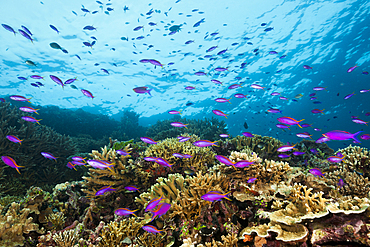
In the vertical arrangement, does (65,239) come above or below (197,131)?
below

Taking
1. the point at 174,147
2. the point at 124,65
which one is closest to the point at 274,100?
the point at 124,65

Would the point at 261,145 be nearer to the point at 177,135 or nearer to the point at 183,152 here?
the point at 183,152

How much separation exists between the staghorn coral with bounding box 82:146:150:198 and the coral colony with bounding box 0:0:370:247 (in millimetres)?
39

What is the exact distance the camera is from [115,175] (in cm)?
429

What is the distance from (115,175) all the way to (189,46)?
18.9 metres

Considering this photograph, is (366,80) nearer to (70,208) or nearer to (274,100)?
(274,100)

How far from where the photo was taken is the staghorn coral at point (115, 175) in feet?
13.9

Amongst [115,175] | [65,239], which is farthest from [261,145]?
[65,239]

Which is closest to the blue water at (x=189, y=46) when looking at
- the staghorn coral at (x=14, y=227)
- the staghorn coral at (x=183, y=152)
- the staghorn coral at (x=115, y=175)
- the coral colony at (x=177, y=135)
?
the coral colony at (x=177, y=135)

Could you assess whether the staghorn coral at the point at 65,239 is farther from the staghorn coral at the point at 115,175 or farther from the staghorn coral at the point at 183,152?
the staghorn coral at the point at 183,152

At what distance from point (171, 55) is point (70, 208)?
66.0 ft

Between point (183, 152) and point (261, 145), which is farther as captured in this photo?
point (261, 145)

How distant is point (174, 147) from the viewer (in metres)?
5.11

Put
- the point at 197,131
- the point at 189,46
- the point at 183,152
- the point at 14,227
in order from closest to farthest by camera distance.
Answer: the point at 14,227, the point at 183,152, the point at 197,131, the point at 189,46
